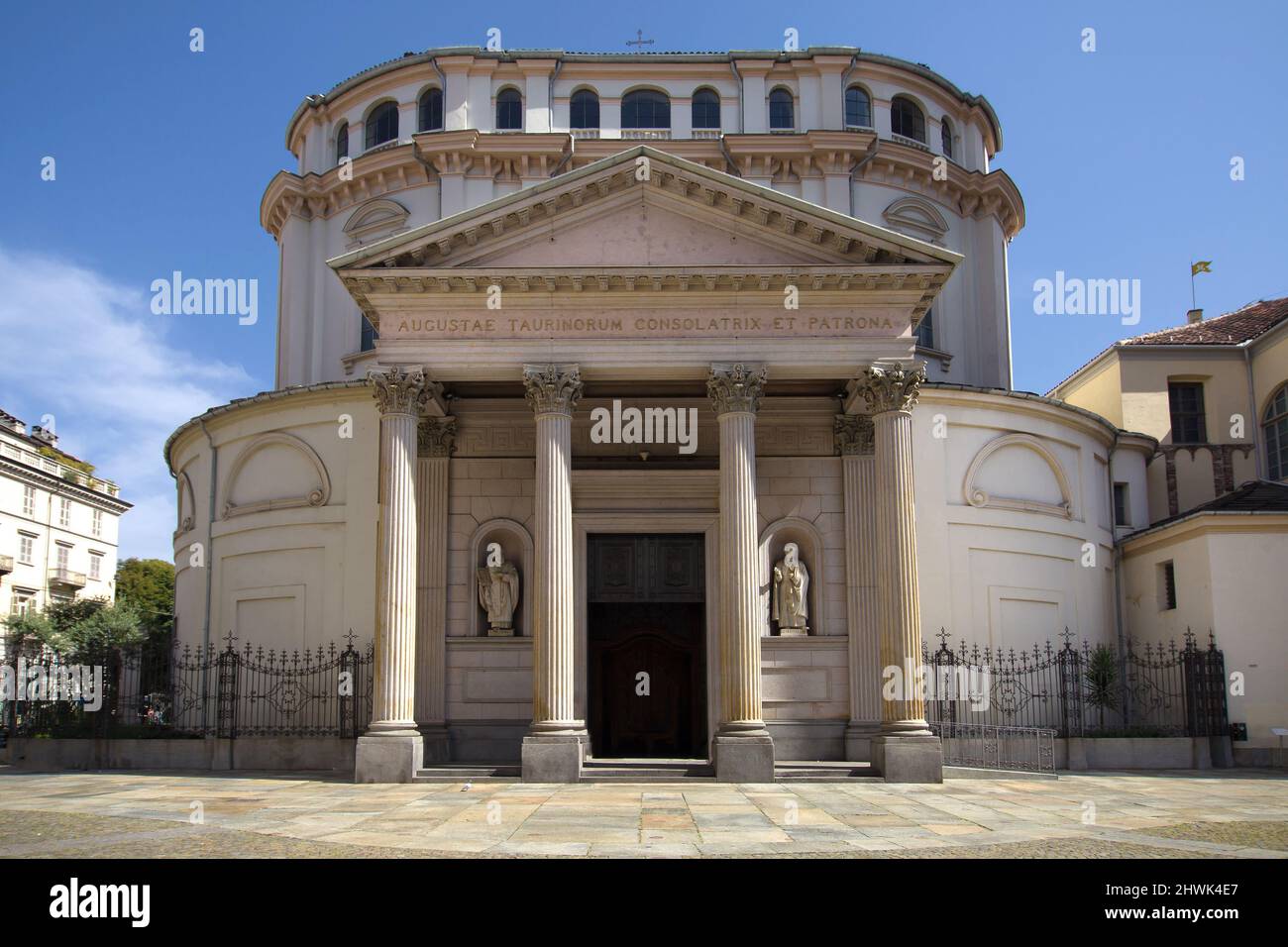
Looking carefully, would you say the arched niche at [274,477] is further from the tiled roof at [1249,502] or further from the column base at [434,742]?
the tiled roof at [1249,502]

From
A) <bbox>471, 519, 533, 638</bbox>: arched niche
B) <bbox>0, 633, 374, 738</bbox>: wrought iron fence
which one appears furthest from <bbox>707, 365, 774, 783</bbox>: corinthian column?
<bbox>0, 633, 374, 738</bbox>: wrought iron fence

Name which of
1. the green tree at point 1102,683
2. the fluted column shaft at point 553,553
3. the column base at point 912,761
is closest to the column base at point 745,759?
the column base at point 912,761

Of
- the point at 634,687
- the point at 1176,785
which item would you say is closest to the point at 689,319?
the point at 634,687

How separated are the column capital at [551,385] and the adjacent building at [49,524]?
39.2m

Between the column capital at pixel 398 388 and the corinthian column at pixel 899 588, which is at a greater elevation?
the column capital at pixel 398 388

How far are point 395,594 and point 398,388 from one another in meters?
4.02

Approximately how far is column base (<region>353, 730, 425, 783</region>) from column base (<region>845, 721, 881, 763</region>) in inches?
355

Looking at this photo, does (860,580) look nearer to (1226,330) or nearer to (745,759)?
(745,759)

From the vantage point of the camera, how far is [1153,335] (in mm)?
38844

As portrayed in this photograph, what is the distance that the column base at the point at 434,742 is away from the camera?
82.7ft

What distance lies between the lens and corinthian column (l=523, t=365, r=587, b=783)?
2202 cm

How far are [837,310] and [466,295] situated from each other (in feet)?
24.0

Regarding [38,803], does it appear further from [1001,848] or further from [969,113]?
[969,113]

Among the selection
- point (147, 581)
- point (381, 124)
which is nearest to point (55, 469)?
point (147, 581)
